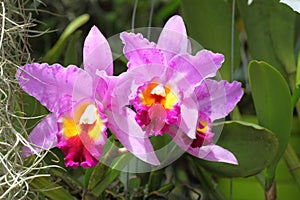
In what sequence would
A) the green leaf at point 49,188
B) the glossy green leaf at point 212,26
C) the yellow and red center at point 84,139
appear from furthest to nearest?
the glossy green leaf at point 212,26, the green leaf at point 49,188, the yellow and red center at point 84,139

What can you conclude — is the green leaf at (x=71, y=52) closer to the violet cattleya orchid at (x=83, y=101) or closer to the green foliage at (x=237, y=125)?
the green foliage at (x=237, y=125)

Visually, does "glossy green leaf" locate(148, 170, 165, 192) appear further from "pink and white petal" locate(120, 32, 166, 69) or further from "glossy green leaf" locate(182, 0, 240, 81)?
"pink and white petal" locate(120, 32, 166, 69)

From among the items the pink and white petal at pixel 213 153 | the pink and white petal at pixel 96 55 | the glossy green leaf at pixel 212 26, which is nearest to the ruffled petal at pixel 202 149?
the pink and white petal at pixel 213 153

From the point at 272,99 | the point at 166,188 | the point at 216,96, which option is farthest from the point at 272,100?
the point at 166,188

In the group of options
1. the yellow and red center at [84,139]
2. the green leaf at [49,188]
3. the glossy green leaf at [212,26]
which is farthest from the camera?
the glossy green leaf at [212,26]

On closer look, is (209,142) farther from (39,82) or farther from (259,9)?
(259,9)

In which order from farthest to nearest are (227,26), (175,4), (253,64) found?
(175,4) < (227,26) < (253,64)

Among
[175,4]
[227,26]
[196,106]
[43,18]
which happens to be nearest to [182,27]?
[196,106]
